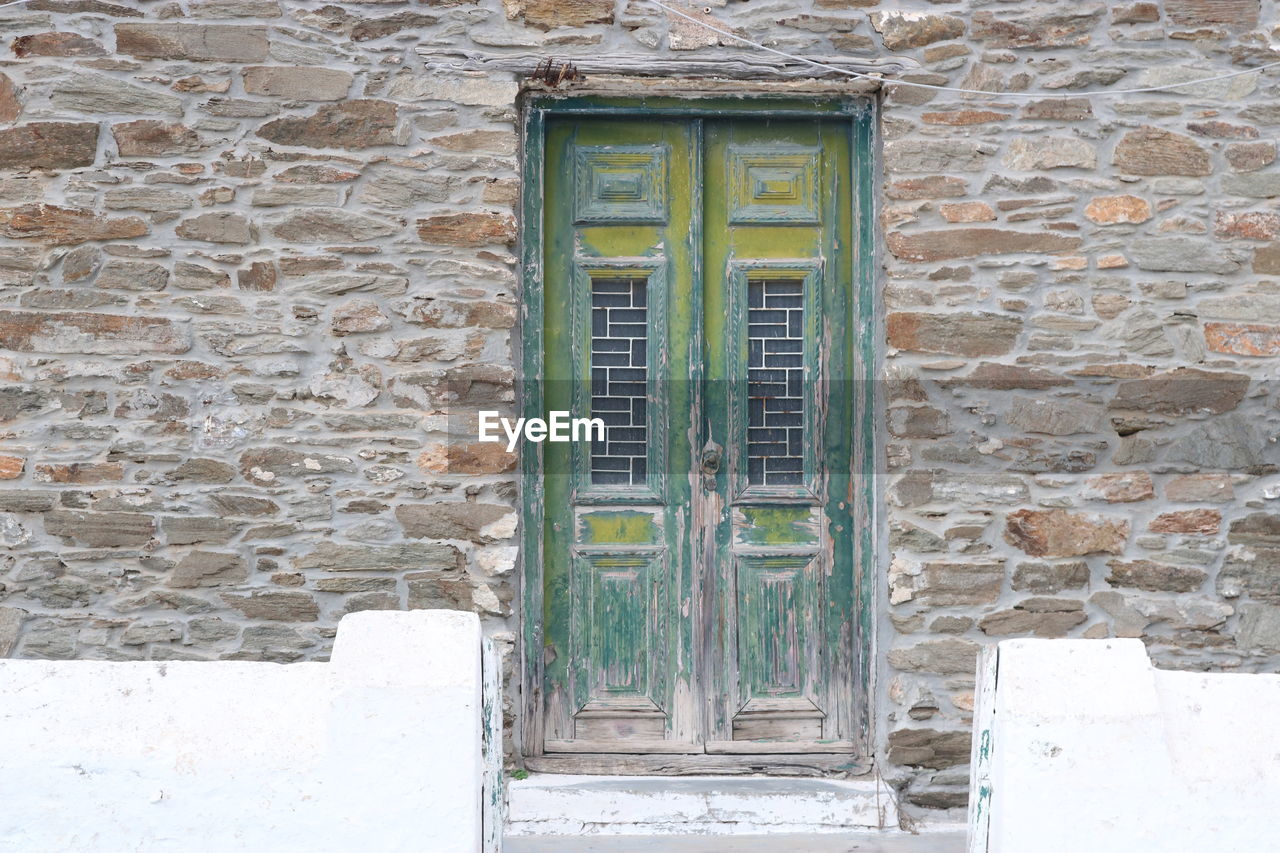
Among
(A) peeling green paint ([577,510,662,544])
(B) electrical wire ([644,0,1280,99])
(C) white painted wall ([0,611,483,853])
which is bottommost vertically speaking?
(C) white painted wall ([0,611,483,853])

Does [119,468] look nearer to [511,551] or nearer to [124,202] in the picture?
[124,202]

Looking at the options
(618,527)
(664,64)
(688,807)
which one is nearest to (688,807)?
(688,807)

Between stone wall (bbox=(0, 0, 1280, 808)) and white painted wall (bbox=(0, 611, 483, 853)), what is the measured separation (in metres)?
1.61

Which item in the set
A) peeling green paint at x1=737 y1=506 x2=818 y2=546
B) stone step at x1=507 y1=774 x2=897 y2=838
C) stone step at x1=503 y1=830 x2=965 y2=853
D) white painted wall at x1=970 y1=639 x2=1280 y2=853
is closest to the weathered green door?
peeling green paint at x1=737 y1=506 x2=818 y2=546

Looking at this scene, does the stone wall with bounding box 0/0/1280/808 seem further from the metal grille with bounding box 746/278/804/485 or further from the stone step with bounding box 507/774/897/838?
the metal grille with bounding box 746/278/804/485

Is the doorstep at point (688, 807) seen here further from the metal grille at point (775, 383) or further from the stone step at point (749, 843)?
the metal grille at point (775, 383)

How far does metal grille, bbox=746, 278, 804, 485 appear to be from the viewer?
13.2 feet

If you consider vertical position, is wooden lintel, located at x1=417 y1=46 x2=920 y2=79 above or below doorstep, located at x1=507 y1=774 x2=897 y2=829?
above

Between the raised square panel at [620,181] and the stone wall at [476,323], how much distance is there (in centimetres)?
31

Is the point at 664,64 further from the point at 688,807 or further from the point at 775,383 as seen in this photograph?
the point at 688,807

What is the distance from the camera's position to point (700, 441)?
4.00 metres

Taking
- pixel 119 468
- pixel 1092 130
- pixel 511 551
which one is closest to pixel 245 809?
pixel 511 551

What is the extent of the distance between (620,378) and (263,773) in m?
2.20

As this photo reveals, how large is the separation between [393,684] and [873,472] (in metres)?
2.27
